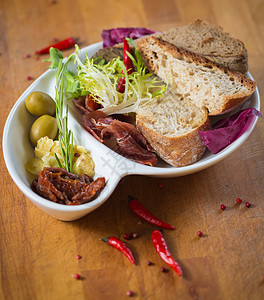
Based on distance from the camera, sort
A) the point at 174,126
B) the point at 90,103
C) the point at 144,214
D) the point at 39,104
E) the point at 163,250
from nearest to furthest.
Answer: the point at 163,250
the point at 144,214
the point at 174,126
the point at 39,104
the point at 90,103

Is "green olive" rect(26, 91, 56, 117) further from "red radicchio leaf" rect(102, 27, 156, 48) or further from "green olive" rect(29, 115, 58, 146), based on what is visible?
"red radicchio leaf" rect(102, 27, 156, 48)

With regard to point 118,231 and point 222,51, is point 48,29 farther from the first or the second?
point 118,231

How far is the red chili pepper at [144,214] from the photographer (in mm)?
2776

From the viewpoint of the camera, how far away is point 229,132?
2844 millimetres

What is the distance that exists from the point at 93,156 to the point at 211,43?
1.30 m

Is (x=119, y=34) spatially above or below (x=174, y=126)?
above

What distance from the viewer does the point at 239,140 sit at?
2.78 m

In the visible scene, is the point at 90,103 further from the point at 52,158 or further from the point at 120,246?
the point at 120,246

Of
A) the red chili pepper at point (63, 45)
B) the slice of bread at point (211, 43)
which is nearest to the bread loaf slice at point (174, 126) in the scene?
the slice of bread at point (211, 43)

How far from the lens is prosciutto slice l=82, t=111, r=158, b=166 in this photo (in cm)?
284

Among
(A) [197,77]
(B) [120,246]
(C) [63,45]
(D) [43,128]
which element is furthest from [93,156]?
(C) [63,45]

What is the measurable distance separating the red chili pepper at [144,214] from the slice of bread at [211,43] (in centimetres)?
121

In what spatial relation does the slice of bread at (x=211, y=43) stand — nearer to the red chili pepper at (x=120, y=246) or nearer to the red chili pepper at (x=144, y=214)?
the red chili pepper at (x=144, y=214)

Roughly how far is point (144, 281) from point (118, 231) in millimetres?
374
